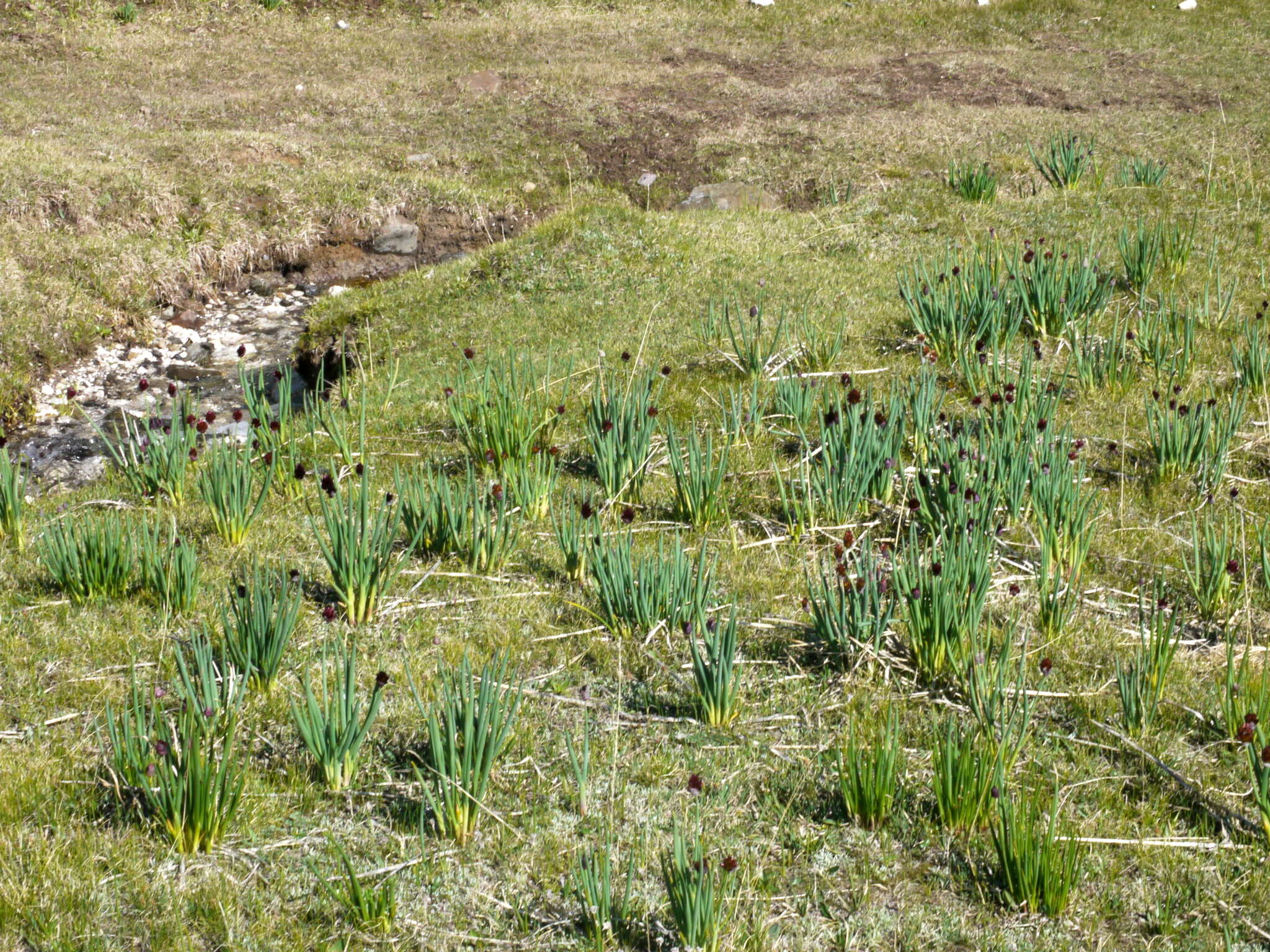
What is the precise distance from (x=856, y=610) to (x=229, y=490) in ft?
10.0

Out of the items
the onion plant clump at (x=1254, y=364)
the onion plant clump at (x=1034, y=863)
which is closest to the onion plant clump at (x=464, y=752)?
the onion plant clump at (x=1034, y=863)

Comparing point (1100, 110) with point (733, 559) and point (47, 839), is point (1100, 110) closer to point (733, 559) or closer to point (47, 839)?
point (733, 559)

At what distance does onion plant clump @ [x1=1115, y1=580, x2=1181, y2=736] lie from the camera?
406 centimetres

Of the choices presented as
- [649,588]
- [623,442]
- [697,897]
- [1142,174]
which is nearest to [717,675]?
[649,588]

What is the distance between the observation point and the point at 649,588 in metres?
4.57

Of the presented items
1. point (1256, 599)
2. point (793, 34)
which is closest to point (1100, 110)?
point (793, 34)

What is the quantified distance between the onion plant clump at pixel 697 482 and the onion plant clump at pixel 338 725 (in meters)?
2.13

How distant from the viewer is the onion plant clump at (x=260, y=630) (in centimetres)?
408

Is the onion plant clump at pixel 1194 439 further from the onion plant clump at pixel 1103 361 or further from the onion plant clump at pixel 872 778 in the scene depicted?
the onion plant clump at pixel 872 778

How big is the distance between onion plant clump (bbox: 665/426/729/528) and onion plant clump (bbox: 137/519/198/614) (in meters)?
2.20

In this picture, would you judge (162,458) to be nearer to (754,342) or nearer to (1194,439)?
(754,342)

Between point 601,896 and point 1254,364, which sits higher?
point 1254,364

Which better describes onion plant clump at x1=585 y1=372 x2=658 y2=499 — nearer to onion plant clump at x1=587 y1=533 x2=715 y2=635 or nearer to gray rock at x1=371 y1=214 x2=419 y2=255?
onion plant clump at x1=587 y1=533 x2=715 y2=635

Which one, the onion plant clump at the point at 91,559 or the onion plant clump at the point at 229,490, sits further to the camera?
the onion plant clump at the point at 229,490
